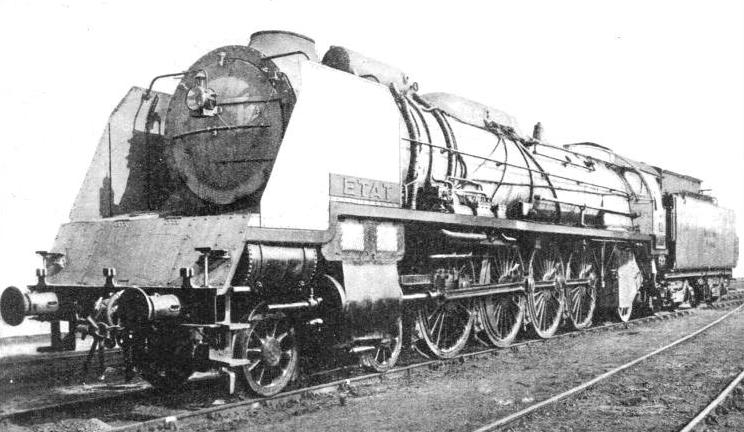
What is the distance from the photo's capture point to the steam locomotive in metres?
5.05

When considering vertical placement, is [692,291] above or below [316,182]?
below

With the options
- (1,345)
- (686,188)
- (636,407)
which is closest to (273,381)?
(636,407)

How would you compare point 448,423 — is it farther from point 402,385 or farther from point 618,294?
point 618,294

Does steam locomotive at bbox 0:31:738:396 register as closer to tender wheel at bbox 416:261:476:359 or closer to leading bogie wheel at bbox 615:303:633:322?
tender wheel at bbox 416:261:476:359

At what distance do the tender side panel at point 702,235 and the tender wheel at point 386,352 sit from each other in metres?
9.39

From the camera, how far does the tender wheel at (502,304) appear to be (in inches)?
322

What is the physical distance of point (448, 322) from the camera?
8.05 m

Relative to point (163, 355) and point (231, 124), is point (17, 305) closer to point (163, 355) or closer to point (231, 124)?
point (163, 355)

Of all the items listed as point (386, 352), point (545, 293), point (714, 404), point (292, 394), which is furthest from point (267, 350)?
point (545, 293)

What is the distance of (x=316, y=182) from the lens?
5473 mm

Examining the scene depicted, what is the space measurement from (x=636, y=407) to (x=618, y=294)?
21.0 ft

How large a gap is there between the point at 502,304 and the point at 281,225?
430cm

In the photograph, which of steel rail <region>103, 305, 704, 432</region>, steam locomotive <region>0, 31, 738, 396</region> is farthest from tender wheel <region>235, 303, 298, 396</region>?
steel rail <region>103, 305, 704, 432</region>

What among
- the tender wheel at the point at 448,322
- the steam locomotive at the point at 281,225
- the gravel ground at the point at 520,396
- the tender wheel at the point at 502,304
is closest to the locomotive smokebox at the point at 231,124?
the steam locomotive at the point at 281,225
